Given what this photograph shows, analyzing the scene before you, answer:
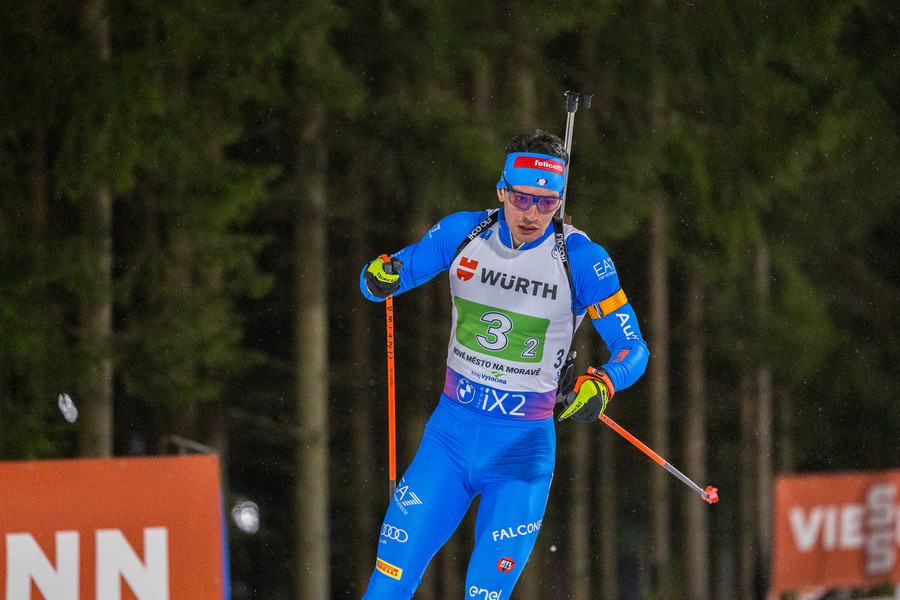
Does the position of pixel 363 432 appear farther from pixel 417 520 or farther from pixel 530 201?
pixel 530 201

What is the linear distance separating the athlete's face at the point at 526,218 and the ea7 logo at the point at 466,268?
0.19m

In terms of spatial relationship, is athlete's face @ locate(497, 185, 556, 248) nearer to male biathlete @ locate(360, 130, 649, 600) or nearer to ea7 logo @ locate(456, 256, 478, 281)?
male biathlete @ locate(360, 130, 649, 600)

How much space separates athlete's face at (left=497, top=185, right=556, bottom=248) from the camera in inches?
156

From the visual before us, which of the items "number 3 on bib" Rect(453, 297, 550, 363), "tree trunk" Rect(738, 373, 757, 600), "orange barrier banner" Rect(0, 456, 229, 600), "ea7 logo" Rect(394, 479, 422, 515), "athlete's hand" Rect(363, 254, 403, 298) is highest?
"athlete's hand" Rect(363, 254, 403, 298)

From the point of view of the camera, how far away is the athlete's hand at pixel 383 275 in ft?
13.2

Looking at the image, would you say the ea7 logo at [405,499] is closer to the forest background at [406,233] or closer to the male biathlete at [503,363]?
the male biathlete at [503,363]

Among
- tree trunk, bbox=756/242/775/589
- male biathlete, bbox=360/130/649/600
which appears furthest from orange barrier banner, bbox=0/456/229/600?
tree trunk, bbox=756/242/775/589

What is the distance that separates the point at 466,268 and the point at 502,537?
3.16ft

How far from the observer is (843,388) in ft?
47.4

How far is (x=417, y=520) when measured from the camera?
391 centimetres

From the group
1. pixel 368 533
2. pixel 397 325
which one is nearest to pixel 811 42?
pixel 397 325

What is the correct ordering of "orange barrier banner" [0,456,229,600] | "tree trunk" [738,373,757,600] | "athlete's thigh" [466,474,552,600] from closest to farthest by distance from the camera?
1. "athlete's thigh" [466,474,552,600]
2. "orange barrier banner" [0,456,229,600]
3. "tree trunk" [738,373,757,600]

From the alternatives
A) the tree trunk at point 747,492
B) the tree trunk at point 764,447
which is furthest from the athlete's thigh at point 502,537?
the tree trunk at point 747,492

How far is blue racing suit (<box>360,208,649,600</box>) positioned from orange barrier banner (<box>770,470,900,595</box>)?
14.2ft
